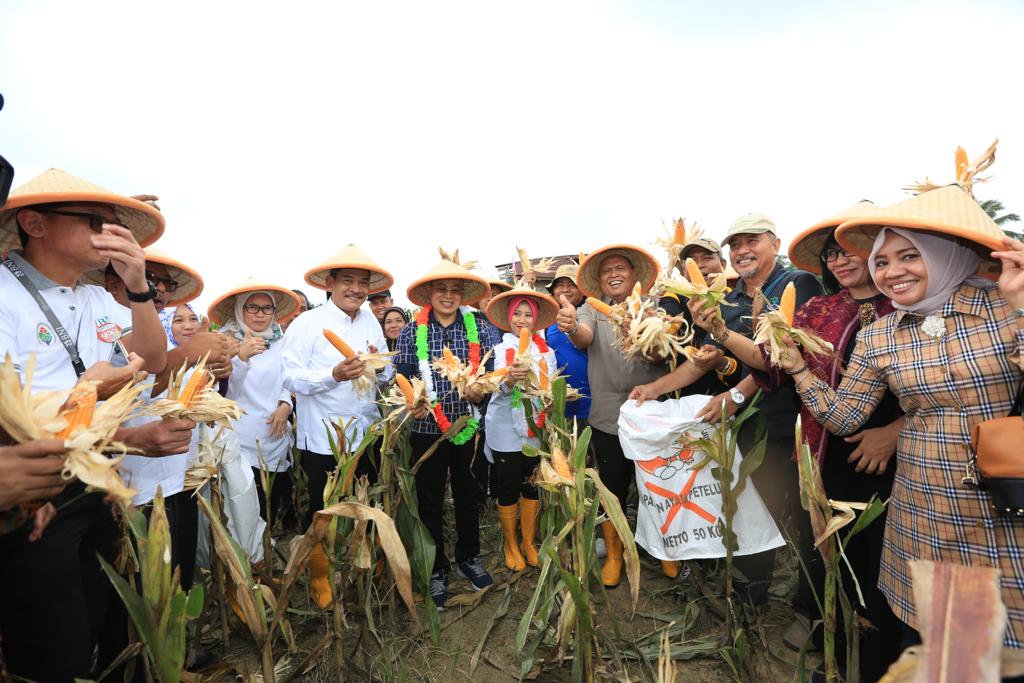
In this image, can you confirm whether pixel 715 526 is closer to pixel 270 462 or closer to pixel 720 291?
pixel 720 291

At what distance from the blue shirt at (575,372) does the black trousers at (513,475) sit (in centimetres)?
54

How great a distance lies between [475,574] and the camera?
3209mm

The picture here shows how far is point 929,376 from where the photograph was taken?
163 cm

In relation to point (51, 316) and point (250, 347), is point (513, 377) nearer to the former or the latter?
point (250, 347)

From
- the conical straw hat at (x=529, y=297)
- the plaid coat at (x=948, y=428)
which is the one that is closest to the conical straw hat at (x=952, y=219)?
the plaid coat at (x=948, y=428)

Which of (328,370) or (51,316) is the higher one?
(51,316)

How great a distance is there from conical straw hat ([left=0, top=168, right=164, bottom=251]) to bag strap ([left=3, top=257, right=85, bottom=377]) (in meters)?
0.22

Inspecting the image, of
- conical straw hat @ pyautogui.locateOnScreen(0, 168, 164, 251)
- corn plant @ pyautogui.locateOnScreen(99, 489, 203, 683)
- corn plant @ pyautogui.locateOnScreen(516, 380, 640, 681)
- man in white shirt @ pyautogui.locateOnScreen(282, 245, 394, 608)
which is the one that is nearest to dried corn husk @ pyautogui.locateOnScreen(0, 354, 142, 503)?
corn plant @ pyautogui.locateOnScreen(99, 489, 203, 683)

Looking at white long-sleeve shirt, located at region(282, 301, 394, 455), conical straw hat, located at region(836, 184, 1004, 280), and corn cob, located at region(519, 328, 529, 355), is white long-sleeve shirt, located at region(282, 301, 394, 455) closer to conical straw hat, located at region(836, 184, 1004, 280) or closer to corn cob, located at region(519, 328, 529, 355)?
corn cob, located at region(519, 328, 529, 355)

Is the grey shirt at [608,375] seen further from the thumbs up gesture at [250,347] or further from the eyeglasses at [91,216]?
the eyeglasses at [91,216]

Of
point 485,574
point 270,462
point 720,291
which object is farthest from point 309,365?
point 720,291

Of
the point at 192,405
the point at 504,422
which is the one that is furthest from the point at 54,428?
the point at 504,422

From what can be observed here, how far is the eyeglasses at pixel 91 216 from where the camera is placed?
1666 mm

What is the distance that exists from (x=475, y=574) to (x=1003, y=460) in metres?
2.88
